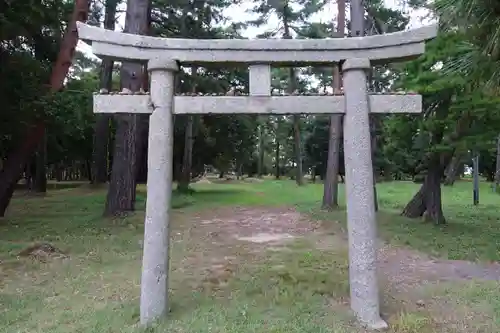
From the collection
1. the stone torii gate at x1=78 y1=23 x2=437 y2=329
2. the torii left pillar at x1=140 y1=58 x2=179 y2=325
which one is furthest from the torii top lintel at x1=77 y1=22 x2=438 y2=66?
the torii left pillar at x1=140 y1=58 x2=179 y2=325

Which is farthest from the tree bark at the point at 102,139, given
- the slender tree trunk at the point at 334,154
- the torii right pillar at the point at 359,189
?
the torii right pillar at the point at 359,189

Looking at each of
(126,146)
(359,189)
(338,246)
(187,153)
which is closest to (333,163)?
(338,246)

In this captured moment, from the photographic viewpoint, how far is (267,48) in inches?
195

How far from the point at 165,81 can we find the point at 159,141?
64cm

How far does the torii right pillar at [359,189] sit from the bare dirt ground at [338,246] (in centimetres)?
53

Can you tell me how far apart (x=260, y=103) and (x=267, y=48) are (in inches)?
23.7

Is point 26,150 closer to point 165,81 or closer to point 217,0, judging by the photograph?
point 165,81

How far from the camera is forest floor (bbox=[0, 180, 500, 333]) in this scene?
15.6ft

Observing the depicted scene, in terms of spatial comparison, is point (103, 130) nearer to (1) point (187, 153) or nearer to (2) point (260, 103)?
(1) point (187, 153)

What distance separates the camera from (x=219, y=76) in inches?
826

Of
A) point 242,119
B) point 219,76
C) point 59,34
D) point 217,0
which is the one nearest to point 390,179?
point 242,119

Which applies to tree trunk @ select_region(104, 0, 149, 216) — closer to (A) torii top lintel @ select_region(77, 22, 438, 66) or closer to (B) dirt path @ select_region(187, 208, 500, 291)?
(B) dirt path @ select_region(187, 208, 500, 291)

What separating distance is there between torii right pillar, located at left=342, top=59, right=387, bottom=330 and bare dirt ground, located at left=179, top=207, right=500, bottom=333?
53 centimetres

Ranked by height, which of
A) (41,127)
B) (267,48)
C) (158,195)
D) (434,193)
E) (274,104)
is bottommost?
(434,193)
